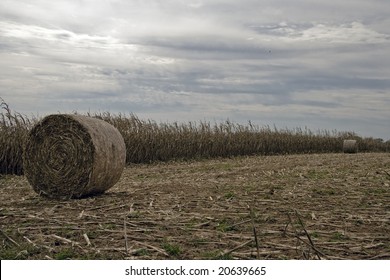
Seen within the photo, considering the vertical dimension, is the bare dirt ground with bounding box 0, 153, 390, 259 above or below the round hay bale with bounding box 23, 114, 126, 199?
below

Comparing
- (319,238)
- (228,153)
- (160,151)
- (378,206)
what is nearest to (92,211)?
(319,238)

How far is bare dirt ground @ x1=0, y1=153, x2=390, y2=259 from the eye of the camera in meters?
5.21

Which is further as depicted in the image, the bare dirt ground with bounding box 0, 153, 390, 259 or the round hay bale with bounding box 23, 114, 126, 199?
the round hay bale with bounding box 23, 114, 126, 199

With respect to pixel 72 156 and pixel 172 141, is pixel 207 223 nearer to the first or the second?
pixel 72 156

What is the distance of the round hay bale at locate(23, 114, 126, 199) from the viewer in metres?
9.45

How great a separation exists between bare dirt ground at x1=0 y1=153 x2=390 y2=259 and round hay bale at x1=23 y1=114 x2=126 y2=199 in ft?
1.09

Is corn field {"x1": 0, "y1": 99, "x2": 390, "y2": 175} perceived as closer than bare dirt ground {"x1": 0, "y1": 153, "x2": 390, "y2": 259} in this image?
No

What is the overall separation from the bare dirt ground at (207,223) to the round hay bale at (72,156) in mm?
331

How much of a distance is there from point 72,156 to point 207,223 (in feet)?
13.4

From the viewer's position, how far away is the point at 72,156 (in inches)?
379

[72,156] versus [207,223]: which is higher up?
[72,156]

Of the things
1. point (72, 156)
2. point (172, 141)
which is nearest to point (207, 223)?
point (72, 156)

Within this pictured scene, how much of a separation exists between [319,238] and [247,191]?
364 centimetres
